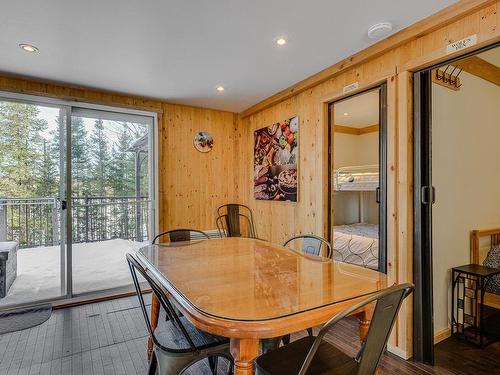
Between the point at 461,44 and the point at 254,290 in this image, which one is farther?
the point at 461,44

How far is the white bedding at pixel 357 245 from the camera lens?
3.06 m

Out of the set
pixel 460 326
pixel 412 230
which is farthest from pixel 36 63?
pixel 460 326

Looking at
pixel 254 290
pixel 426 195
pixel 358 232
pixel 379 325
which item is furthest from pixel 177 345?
pixel 358 232

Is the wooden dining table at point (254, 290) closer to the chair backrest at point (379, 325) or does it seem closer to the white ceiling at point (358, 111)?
the chair backrest at point (379, 325)

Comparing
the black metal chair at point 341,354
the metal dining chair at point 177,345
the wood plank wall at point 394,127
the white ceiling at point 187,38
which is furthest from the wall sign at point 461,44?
the metal dining chair at point 177,345

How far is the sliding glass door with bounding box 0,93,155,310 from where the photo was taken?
3027 millimetres

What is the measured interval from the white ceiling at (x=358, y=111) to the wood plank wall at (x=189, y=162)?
5.24 feet

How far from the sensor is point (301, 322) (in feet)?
3.34

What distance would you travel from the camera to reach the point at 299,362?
49.1 inches

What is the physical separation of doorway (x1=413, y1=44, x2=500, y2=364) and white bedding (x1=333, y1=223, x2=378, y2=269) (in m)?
0.76

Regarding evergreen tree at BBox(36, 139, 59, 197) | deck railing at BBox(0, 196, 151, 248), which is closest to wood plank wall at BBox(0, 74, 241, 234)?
deck railing at BBox(0, 196, 151, 248)

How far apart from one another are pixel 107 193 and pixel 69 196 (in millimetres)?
413

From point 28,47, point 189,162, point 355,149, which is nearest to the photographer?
point 28,47

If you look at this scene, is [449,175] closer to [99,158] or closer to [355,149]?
[355,149]
